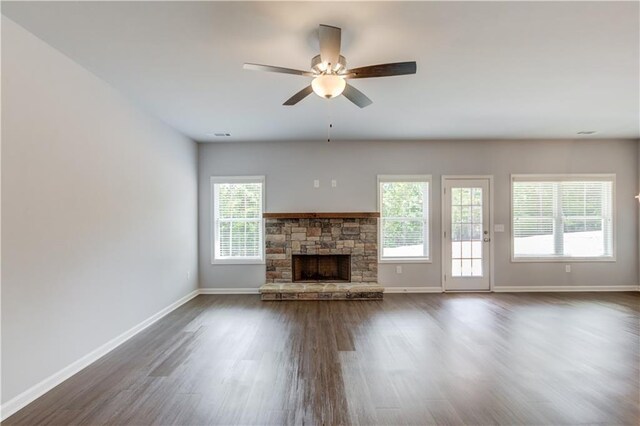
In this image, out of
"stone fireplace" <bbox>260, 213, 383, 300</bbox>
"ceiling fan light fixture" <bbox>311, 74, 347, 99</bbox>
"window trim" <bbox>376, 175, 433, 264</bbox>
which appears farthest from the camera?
"window trim" <bbox>376, 175, 433, 264</bbox>

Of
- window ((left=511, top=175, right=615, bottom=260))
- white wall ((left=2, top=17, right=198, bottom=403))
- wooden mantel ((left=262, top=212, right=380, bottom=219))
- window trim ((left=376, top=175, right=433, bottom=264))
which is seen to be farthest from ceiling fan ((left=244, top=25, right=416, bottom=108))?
window ((left=511, top=175, right=615, bottom=260))

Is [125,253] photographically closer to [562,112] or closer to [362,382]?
[362,382]

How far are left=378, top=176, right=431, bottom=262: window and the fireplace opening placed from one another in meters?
0.78

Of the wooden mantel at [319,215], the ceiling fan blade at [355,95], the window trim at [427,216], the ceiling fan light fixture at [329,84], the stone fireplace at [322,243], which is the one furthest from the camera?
the window trim at [427,216]

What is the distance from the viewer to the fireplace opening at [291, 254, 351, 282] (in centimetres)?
572

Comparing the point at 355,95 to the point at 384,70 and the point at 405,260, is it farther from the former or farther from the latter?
the point at 405,260

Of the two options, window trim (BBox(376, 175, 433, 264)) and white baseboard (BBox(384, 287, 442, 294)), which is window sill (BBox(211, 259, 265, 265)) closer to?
window trim (BBox(376, 175, 433, 264))

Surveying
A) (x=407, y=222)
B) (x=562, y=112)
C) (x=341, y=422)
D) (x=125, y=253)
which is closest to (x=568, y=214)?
(x=562, y=112)

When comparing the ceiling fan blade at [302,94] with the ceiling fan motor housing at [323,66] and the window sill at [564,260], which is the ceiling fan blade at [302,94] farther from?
the window sill at [564,260]

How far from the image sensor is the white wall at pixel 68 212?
220 cm

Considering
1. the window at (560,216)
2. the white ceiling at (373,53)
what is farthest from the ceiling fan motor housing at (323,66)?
the window at (560,216)

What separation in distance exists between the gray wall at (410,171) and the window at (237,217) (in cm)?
15

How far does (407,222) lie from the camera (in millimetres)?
5699

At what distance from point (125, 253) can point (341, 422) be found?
115 inches
